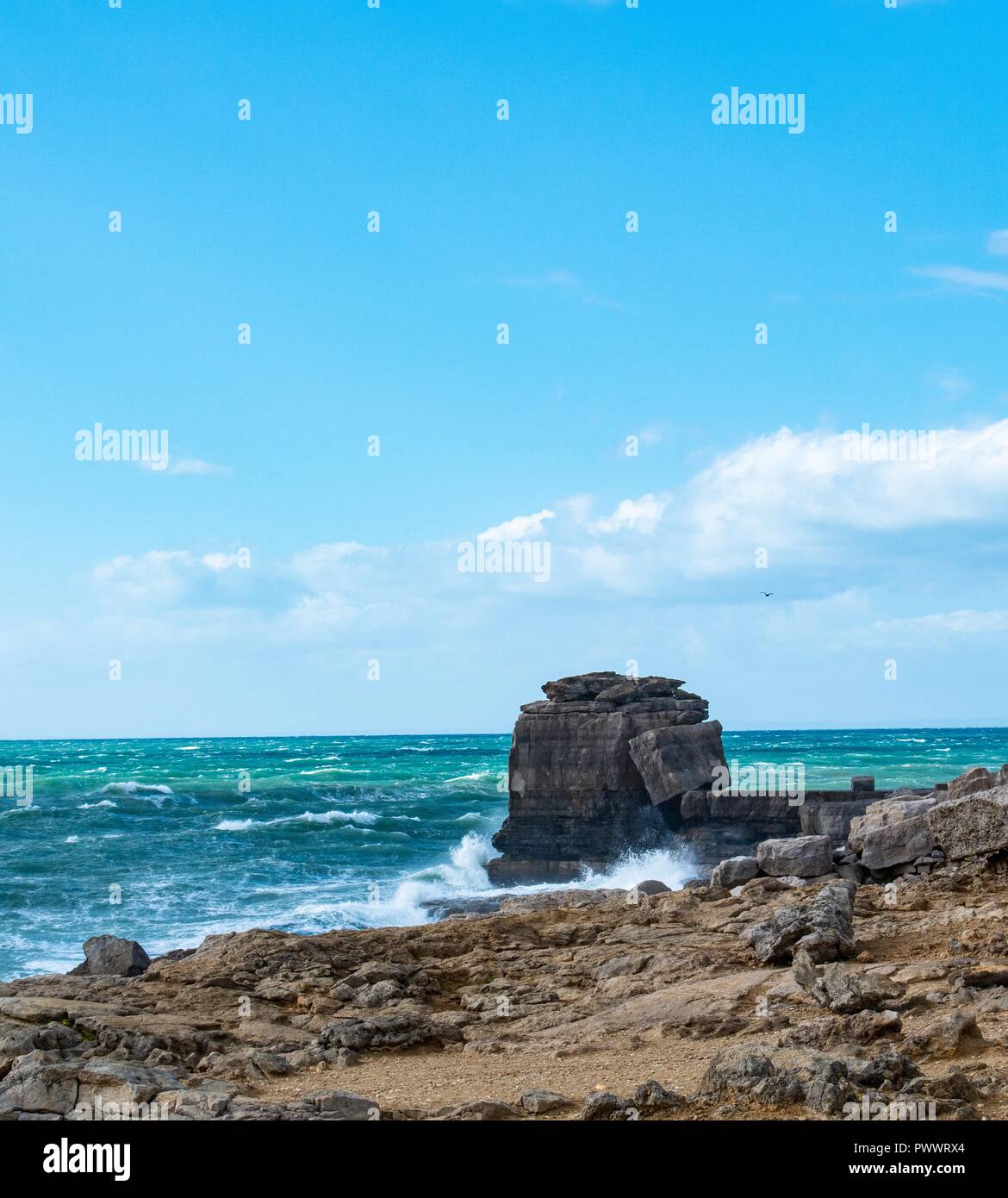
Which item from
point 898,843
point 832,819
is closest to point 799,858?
point 898,843

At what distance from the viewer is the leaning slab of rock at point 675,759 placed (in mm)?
34438

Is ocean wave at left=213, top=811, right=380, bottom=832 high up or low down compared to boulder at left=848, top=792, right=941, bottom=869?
down

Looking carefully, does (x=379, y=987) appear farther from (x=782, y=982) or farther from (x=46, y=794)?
(x=46, y=794)

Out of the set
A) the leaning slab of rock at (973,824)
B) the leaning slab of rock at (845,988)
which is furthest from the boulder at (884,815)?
the leaning slab of rock at (845,988)

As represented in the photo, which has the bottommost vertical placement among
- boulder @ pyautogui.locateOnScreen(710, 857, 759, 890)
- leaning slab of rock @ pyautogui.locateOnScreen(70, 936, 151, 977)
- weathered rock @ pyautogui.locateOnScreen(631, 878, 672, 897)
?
weathered rock @ pyautogui.locateOnScreen(631, 878, 672, 897)

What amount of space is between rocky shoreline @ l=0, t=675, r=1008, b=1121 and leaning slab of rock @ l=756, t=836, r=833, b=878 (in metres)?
0.03

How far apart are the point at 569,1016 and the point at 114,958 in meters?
6.54

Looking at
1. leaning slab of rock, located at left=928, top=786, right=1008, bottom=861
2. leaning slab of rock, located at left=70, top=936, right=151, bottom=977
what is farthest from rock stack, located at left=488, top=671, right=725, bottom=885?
leaning slab of rock, located at left=70, top=936, right=151, bottom=977

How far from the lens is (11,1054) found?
27.3 ft

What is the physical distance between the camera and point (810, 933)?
11.0m

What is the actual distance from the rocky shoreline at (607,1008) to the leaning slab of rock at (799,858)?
1.1 inches

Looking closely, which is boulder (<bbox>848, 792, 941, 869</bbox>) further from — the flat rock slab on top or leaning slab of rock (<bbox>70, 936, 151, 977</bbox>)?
the flat rock slab on top

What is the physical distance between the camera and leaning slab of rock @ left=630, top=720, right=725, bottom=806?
34.4 metres
